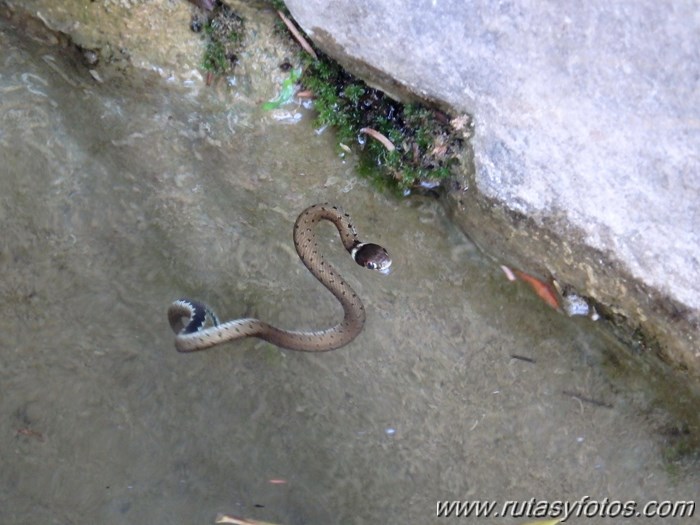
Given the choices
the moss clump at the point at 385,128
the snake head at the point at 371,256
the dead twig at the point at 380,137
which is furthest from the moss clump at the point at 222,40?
the snake head at the point at 371,256

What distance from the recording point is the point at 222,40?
3.39m

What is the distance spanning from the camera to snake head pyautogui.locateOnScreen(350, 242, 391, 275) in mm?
3355

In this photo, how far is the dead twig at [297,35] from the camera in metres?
3.29

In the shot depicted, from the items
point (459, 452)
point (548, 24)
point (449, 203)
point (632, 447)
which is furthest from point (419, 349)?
point (548, 24)

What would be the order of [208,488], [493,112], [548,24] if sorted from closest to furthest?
[548,24] < [493,112] < [208,488]

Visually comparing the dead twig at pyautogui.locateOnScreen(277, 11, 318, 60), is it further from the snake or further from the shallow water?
the snake

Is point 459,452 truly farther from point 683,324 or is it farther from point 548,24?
point 548,24

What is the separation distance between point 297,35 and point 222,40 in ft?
1.27

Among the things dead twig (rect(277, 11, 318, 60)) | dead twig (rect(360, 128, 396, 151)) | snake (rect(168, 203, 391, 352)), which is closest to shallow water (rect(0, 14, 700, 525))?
snake (rect(168, 203, 391, 352))

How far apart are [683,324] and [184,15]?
2.73m

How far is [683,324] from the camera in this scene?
2982 millimetres

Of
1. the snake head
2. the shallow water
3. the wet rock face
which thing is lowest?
the shallow water

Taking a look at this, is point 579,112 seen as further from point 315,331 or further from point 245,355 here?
point 245,355

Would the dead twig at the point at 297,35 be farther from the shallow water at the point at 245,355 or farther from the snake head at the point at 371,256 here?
the snake head at the point at 371,256
